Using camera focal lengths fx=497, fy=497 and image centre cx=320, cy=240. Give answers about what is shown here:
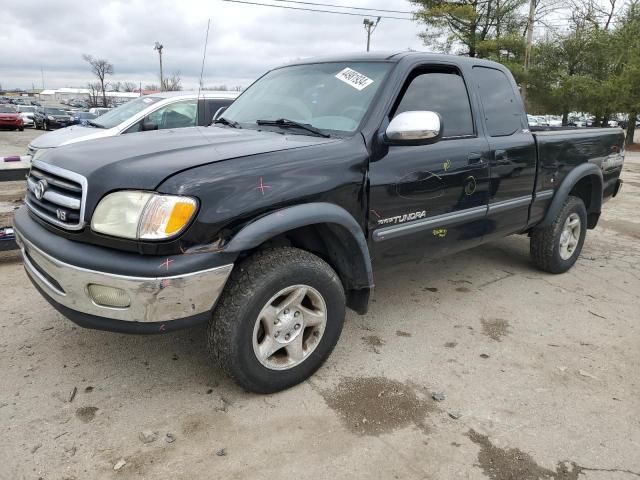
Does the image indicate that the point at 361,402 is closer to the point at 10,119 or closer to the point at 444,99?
the point at 444,99

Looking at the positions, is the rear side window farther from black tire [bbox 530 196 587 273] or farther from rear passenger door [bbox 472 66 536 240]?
black tire [bbox 530 196 587 273]

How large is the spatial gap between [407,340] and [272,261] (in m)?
1.33

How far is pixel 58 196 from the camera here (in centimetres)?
242

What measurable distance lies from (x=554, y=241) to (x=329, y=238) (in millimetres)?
2696

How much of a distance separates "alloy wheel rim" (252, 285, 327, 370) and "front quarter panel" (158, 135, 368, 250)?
47 centimetres

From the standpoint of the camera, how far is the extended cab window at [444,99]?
320 cm

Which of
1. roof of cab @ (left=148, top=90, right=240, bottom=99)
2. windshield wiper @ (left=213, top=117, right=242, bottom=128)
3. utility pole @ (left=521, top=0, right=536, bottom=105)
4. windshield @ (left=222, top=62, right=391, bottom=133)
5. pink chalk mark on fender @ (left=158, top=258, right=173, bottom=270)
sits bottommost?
pink chalk mark on fender @ (left=158, top=258, right=173, bottom=270)

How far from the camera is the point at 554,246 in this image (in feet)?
14.9

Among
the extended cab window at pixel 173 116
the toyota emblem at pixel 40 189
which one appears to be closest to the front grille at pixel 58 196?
the toyota emblem at pixel 40 189

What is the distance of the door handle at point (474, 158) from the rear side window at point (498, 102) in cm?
31

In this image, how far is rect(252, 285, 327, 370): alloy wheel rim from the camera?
255 cm

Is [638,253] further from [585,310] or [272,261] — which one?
[272,261]

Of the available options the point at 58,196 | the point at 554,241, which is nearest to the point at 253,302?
the point at 58,196

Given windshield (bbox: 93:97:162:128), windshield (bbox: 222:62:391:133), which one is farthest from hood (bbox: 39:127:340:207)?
windshield (bbox: 93:97:162:128)
